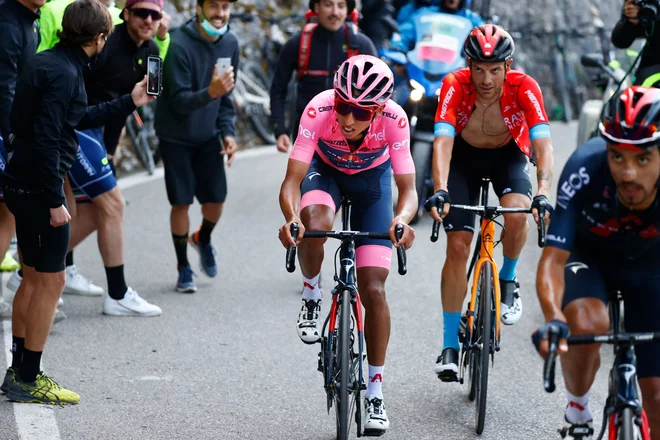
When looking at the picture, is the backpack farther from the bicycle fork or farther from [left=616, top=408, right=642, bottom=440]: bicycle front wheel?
[left=616, top=408, right=642, bottom=440]: bicycle front wheel

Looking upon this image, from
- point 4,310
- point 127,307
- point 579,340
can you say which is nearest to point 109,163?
point 127,307

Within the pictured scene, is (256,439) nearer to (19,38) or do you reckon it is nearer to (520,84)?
(520,84)

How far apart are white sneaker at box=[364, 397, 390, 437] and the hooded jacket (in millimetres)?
3604

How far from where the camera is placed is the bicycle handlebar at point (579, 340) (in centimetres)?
395

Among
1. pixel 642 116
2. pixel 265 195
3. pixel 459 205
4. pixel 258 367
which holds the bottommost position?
pixel 265 195

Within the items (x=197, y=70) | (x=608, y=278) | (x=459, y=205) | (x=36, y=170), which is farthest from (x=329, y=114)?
(x=197, y=70)

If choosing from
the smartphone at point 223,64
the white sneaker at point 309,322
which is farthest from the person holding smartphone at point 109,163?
the white sneaker at point 309,322

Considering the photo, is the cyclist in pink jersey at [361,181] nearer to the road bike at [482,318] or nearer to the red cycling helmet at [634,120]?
the road bike at [482,318]

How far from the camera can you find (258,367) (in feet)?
23.3

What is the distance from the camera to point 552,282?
14.0 ft

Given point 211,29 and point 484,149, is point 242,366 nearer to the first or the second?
point 484,149

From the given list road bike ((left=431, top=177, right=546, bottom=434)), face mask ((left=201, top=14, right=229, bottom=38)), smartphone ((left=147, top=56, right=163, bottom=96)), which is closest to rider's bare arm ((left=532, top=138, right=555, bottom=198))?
road bike ((left=431, top=177, right=546, bottom=434))

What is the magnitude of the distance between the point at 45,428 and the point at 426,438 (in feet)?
6.54

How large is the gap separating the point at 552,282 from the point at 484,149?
2.56m
